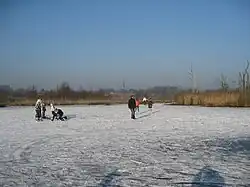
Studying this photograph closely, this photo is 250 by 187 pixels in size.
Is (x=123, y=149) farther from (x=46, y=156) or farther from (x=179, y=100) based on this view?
(x=179, y=100)

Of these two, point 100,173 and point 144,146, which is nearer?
point 100,173

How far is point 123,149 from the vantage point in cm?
1070

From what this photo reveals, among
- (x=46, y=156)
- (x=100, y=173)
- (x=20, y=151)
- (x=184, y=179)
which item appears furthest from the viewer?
(x=20, y=151)

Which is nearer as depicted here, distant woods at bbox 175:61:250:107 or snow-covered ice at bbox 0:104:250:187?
snow-covered ice at bbox 0:104:250:187

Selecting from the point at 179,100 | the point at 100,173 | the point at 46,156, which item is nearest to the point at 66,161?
the point at 46,156

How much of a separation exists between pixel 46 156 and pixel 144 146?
289 cm

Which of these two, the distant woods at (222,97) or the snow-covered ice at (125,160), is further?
the distant woods at (222,97)

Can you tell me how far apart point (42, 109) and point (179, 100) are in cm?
2634

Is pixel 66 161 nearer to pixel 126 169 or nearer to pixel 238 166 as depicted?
pixel 126 169

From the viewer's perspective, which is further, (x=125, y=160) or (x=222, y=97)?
(x=222, y=97)

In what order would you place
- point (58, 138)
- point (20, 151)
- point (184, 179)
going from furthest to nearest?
point (58, 138), point (20, 151), point (184, 179)

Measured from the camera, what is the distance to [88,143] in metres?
12.2

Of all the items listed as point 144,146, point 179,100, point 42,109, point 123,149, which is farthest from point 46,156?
point 179,100

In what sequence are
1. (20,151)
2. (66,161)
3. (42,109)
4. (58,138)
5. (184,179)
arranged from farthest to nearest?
(42,109)
(58,138)
(20,151)
(66,161)
(184,179)
